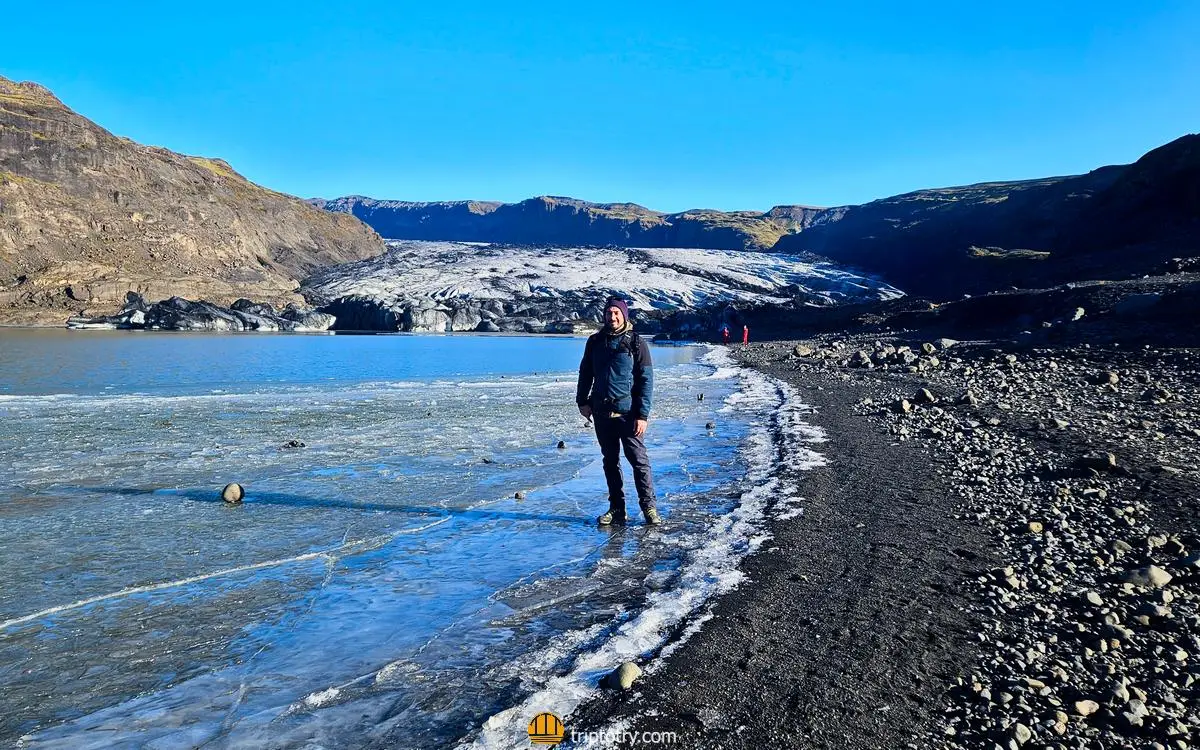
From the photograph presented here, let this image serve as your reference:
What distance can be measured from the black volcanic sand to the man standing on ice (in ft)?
4.66

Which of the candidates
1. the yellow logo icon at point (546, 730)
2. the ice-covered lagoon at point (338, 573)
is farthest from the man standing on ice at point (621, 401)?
the yellow logo icon at point (546, 730)

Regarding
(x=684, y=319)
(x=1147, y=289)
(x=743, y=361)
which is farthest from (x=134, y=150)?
(x=1147, y=289)

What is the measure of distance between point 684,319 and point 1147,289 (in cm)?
4865

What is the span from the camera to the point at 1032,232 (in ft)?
291

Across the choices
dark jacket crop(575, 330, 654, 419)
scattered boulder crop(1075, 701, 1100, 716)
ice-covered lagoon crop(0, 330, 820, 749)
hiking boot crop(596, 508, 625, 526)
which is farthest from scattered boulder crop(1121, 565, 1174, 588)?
hiking boot crop(596, 508, 625, 526)

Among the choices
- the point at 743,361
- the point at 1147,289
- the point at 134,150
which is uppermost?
the point at 134,150

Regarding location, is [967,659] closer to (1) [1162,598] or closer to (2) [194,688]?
(1) [1162,598]

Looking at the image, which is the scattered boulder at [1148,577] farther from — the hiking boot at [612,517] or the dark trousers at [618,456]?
the hiking boot at [612,517]

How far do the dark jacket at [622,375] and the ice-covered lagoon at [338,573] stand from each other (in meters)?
1.25

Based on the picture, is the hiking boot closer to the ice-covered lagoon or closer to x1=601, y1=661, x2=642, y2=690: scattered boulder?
the ice-covered lagoon

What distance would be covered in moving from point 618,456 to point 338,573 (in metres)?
2.92

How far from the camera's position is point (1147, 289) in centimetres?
2483

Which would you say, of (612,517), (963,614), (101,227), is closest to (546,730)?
(963,614)
